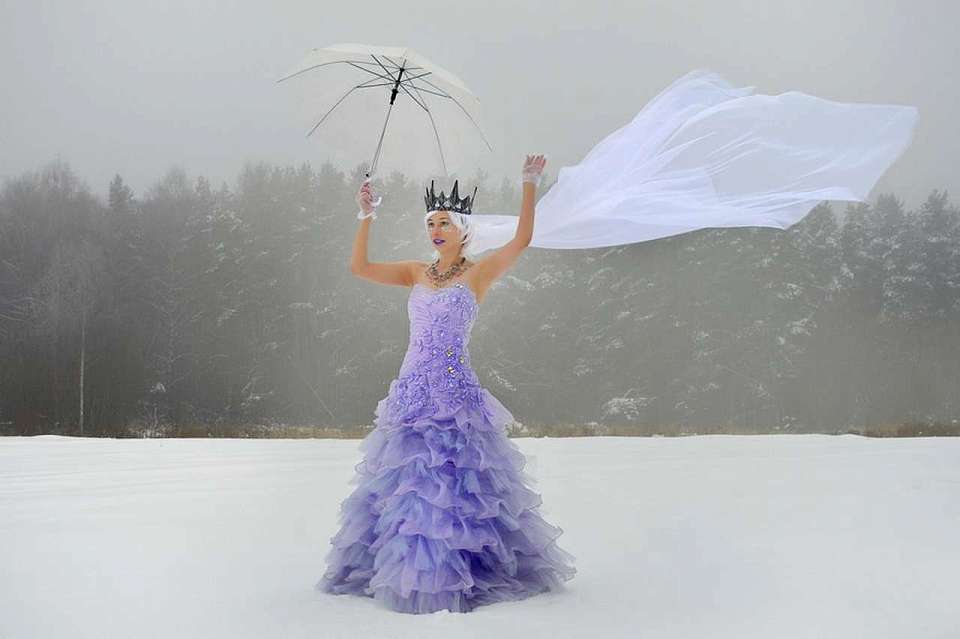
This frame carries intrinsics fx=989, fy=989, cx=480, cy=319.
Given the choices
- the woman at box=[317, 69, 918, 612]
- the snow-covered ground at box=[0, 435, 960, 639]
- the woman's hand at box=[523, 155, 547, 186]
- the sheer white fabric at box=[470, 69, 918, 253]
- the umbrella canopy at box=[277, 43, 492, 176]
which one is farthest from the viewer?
the umbrella canopy at box=[277, 43, 492, 176]

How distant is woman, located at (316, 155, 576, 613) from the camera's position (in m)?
2.73

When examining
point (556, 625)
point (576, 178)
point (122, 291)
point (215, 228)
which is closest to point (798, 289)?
point (215, 228)

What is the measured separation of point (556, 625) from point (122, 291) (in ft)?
27.2

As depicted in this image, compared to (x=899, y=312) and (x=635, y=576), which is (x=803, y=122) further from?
(x=899, y=312)

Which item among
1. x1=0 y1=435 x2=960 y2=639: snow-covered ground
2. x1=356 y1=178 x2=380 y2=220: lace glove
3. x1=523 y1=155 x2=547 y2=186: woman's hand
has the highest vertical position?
x1=523 y1=155 x2=547 y2=186: woman's hand

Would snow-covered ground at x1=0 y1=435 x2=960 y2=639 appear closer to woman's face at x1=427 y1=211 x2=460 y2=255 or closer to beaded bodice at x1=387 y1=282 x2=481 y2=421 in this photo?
beaded bodice at x1=387 y1=282 x2=481 y2=421

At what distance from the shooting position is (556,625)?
2.58 metres

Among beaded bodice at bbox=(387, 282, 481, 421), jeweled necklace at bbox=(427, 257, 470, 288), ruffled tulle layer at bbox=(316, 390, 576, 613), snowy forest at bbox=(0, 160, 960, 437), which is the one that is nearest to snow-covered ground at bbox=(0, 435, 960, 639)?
ruffled tulle layer at bbox=(316, 390, 576, 613)

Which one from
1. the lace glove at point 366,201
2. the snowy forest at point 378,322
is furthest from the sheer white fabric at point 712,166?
the snowy forest at point 378,322

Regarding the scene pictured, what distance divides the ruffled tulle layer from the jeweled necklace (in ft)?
1.21

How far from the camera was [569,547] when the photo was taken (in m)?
3.92

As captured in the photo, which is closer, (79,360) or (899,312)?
(79,360)

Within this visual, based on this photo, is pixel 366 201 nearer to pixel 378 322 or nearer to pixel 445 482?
pixel 445 482

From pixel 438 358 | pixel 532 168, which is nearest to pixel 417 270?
pixel 438 358
